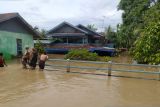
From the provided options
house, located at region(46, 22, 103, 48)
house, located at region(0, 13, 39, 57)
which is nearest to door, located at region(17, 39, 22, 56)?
house, located at region(0, 13, 39, 57)

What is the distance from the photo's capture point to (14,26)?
29125 mm

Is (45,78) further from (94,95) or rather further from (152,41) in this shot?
(152,41)

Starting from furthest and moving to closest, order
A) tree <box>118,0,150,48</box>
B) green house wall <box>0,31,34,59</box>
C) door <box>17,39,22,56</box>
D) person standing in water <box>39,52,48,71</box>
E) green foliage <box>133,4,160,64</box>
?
tree <box>118,0,150,48</box> → door <box>17,39,22,56</box> → green house wall <box>0,31,34,59</box> → green foliage <box>133,4,160,64</box> → person standing in water <box>39,52,48,71</box>

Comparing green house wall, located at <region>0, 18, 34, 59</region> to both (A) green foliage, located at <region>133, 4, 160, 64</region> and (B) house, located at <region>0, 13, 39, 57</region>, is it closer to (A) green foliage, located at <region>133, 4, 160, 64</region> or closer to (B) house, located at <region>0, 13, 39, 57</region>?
(B) house, located at <region>0, 13, 39, 57</region>

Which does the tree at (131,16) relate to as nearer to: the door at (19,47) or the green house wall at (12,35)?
the green house wall at (12,35)

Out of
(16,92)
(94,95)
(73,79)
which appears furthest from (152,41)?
(16,92)

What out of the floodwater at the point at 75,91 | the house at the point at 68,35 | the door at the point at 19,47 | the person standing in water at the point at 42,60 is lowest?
the floodwater at the point at 75,91

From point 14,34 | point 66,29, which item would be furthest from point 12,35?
point 66,29

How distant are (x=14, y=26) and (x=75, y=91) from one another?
18309 millimetres

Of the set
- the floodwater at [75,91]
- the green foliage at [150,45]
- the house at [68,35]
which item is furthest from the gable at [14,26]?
the green foliage at [150,45]

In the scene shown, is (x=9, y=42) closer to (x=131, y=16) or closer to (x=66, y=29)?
(x=131, y=16)

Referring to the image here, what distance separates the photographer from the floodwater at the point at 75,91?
396 inches

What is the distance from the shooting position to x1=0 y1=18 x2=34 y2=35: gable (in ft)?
90.4

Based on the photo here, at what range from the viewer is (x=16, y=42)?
29.4 metres
